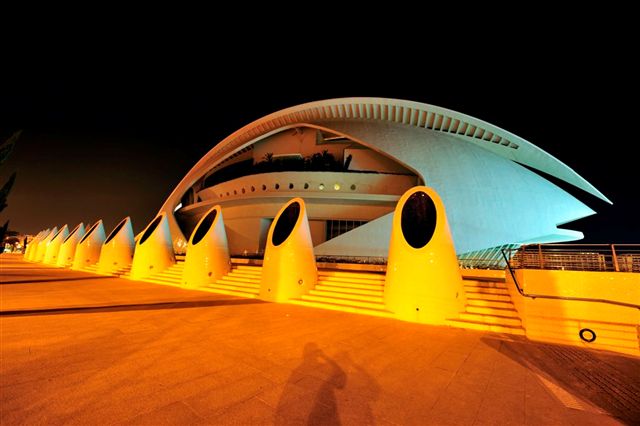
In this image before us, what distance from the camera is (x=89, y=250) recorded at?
19812 mm

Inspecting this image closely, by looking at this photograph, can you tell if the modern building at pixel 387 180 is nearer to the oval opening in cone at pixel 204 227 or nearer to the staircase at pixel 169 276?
the oval opening in cone at pixel 204 227

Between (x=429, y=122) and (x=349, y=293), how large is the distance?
2019 centimetres

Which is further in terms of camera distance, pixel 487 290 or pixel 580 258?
pixel 487 290

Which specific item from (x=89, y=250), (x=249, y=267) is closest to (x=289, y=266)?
(x=249, y=267)

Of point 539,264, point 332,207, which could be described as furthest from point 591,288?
point 332,207

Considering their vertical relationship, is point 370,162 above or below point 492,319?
above

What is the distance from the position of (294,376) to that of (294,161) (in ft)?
75.3

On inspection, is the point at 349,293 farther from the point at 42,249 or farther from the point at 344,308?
the point at 42,249

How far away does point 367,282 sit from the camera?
29.6ft

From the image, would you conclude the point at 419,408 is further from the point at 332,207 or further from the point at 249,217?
the point at 249,217

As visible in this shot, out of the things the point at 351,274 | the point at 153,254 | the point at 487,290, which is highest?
the point at 153,254

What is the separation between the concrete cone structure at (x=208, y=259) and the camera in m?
11.5

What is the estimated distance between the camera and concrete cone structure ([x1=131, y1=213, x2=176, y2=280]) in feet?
47.1

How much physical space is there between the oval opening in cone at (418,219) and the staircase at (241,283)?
17.3ft
